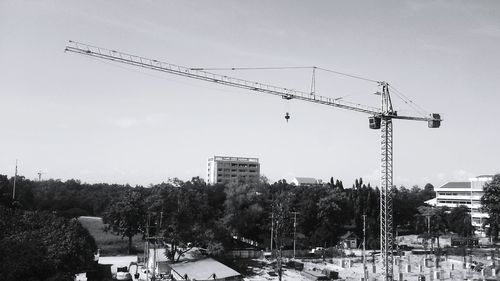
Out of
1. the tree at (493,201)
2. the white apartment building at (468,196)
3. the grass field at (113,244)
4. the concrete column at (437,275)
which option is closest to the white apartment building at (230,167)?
the white apartment building at (468,196)

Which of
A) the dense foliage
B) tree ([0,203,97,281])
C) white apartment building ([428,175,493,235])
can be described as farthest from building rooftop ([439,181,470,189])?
tree ([0,203,97,281])

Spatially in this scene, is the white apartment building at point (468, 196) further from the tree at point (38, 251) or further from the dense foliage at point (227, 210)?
the tree at point (38, 251)

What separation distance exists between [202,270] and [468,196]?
80.1 m

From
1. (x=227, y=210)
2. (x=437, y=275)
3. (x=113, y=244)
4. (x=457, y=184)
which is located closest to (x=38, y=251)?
(x=437, y=275)

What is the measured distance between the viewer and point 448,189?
107 metres

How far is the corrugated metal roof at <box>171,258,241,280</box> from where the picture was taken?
40281 mm

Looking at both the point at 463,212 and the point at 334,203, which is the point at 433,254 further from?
the point at 463,212

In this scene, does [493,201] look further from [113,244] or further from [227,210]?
[113,244]

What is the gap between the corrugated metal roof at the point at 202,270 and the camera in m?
40.3

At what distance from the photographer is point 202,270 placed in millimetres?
41188

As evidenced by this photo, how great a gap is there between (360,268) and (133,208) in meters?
30.1

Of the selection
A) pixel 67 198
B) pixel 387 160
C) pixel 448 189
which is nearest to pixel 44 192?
pixel 67 198

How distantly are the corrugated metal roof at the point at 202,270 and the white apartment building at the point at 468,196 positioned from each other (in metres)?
65.9

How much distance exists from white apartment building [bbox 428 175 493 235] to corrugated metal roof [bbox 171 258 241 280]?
216 ft
